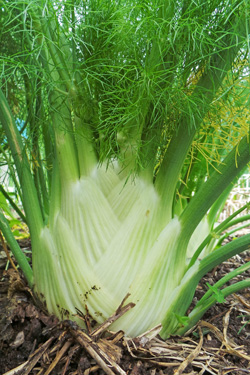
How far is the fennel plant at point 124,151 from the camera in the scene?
707 mm

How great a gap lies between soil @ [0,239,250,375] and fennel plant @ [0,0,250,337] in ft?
0.11

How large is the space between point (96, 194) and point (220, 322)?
0.41 meters

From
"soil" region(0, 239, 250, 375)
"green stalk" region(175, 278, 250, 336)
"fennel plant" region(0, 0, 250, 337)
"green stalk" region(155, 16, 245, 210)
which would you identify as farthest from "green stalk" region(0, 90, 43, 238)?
"green stalk" region(175, 278, 250, 336)

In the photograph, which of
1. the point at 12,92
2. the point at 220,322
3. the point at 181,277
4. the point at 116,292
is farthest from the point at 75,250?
the point at 12,92

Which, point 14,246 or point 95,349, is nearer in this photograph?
point 95,349

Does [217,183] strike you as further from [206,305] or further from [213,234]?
[206,305]

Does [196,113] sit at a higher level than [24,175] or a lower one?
lower

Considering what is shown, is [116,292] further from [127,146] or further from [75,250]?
[127,146]

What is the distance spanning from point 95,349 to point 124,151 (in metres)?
0.39

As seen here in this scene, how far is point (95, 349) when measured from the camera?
66cm

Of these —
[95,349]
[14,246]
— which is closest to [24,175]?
[14,246]

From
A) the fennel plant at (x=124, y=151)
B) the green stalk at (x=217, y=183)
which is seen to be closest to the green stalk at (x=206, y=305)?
the fennel plant at (x=124, y=151)

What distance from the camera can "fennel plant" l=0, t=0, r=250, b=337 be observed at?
2.32 ft

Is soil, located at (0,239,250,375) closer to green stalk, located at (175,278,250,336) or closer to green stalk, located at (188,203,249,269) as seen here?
green stalk, located at (175,278,250,336)
